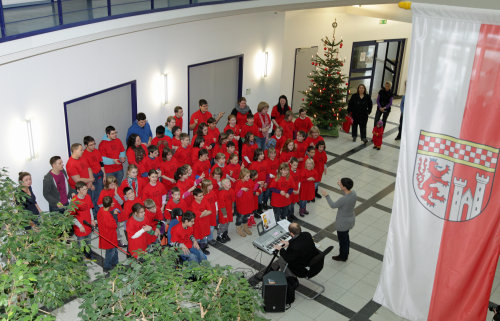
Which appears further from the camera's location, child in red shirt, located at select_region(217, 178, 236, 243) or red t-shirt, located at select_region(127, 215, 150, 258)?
child in red shirt, located at select_region(217, 178, 236, 243)

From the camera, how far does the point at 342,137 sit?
15680 mm

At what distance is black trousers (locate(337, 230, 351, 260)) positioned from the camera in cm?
913

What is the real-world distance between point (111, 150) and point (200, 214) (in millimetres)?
2555

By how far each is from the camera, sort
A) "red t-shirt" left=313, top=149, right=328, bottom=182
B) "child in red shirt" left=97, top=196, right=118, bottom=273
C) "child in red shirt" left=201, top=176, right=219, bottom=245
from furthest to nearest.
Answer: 1. "red t-shirt" left=313, top=149, right=328, bottom=182
2. "child in red shirt" left=201, top=176, right=219, bottom=245
3. "child in red shirt" left=97, top=196, right=118, bottom=273

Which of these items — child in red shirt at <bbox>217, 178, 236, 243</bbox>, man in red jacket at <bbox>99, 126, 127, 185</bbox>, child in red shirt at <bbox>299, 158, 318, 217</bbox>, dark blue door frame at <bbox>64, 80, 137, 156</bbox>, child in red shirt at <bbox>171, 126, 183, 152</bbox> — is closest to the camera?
child in red shirt at <bbox>217, 178, 236, 243</bbox>

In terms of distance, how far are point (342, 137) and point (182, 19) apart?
7.25 metres

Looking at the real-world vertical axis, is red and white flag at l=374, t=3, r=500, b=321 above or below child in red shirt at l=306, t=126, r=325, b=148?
above

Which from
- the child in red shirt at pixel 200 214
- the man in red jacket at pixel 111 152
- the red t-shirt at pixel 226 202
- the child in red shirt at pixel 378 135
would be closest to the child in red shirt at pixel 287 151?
the red t-shirt at pixel 226 202

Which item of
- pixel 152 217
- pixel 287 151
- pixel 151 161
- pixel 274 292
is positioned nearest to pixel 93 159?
pixel 151 161

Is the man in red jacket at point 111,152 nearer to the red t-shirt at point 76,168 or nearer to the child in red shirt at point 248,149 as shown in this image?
the red t-shirt at point 76,168

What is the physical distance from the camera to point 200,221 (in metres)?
8.78

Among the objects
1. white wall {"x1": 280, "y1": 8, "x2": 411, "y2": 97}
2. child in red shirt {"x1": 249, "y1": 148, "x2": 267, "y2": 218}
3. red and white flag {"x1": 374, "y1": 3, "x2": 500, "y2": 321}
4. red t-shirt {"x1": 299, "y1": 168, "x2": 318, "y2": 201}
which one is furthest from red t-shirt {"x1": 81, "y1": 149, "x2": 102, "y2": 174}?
white wall {"x1": 280, "y1": 8, "x2": 411, "y2": 97}

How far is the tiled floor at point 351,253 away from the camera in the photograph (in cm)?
810

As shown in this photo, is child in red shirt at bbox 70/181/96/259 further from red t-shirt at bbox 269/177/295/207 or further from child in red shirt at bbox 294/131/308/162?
child in red shirt at bbox 294/131/308/162
